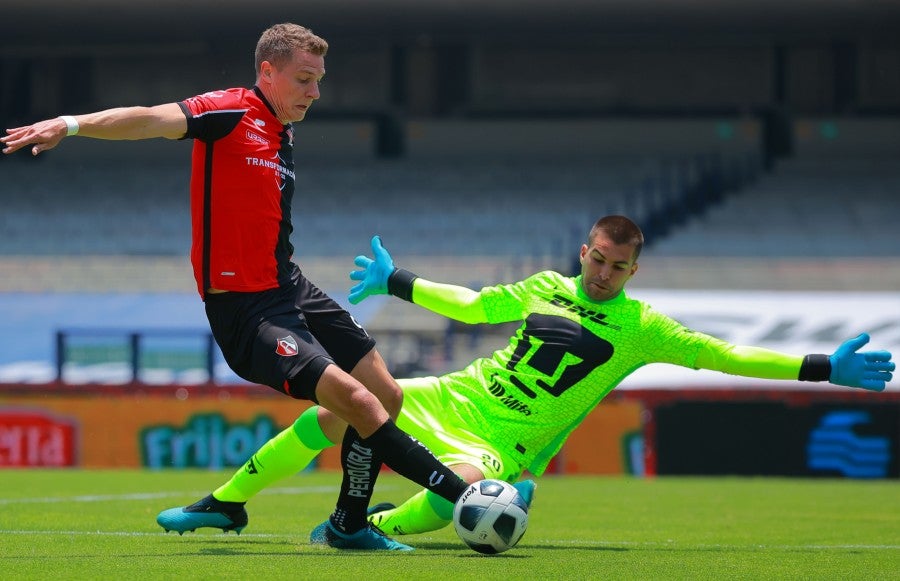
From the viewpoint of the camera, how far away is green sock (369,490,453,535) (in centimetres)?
681

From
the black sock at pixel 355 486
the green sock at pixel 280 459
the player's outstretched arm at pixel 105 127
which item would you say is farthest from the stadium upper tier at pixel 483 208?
the player's outstretched arm at pixel 105 127

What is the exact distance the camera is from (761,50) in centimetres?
2827

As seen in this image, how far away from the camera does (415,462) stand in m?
6.12

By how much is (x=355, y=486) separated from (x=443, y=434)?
2.40ft

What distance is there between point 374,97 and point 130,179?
15.9ft

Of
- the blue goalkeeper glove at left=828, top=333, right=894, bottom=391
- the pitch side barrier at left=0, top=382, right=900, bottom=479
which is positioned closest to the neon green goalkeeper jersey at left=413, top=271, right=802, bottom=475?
the blue goalkeeper glove at left=828, top=333, right=894, bottom=391

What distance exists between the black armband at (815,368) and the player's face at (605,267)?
2.92 feet

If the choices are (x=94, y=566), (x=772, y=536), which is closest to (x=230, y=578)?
(x=94, y=566)

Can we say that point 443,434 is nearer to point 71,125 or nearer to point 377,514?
point 377,514

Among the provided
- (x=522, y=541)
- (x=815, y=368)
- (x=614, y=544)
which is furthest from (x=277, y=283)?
(x=815, y=368)

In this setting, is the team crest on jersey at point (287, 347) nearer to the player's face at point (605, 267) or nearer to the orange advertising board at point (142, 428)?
the player's face at point (605, 267)

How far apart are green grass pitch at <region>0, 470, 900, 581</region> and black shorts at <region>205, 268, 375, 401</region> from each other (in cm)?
74

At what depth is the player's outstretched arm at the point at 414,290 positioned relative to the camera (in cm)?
709

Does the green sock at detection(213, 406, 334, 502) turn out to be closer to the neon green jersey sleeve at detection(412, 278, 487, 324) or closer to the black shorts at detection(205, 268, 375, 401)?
the black shorts at detection(205, 268, 375, 401)
